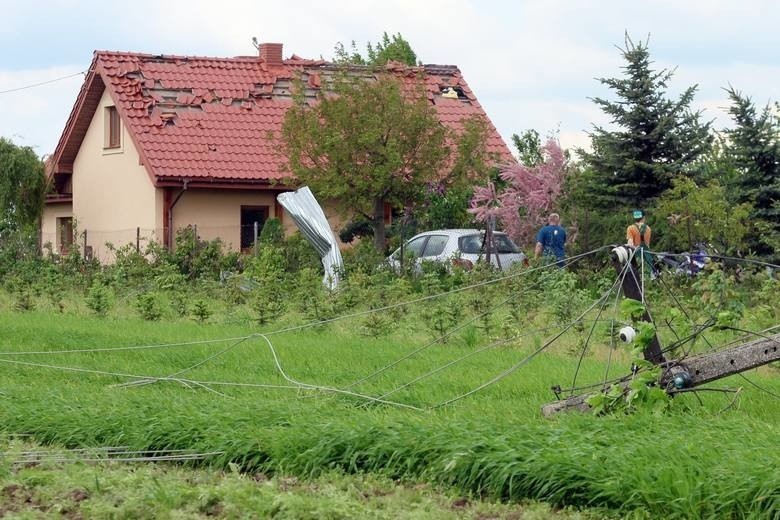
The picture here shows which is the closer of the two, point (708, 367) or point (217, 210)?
point (708, 367)

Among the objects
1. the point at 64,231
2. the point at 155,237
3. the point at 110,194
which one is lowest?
the point at 155,237

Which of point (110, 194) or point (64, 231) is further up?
point (110, 194)

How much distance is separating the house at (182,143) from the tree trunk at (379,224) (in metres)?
2.27

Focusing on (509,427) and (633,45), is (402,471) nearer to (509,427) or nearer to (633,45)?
(509,427)

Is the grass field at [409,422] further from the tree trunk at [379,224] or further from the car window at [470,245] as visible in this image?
the tree trunk at [379,224]

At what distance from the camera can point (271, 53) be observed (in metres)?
37.9

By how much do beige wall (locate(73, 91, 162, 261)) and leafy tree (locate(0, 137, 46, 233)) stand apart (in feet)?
3.63

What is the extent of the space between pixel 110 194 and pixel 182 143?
3.32 meters

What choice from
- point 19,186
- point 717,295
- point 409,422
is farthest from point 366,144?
point 409,422

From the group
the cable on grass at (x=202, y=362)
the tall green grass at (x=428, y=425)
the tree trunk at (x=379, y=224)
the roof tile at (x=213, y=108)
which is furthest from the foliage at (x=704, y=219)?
the cable on grass at (x=202, y=362)

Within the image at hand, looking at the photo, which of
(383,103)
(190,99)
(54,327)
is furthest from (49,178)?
(54,327)

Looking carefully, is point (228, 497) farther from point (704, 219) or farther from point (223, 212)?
point (223, 212)

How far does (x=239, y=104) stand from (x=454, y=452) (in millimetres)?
29127

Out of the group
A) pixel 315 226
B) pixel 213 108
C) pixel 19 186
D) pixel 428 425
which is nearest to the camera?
pixel 428 425
